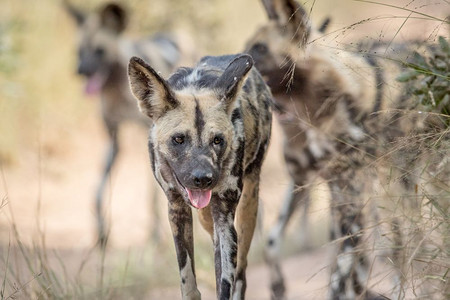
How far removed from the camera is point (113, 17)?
29.6 ft

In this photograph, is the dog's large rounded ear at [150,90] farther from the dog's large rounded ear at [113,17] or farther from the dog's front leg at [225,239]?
the dog's large rounded ear at [113,17]

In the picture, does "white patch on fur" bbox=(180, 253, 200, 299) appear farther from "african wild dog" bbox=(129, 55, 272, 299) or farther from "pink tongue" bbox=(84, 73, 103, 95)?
"pink tongue" bbox=(84, 73, 103, 95)

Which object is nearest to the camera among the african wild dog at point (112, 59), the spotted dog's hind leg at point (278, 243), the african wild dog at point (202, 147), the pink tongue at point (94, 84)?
the african wild dog at point (202, 147)

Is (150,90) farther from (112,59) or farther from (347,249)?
(112,59)

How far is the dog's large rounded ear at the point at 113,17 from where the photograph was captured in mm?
8992

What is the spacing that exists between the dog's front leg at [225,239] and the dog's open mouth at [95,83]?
5.35 meters

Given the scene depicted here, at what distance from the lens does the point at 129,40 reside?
29.7 ft

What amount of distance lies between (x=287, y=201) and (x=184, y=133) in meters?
2.44

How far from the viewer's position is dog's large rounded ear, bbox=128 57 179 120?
3.48 metres

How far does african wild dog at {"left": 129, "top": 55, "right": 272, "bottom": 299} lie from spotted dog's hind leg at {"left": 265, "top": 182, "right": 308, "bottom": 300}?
1671 millimetres

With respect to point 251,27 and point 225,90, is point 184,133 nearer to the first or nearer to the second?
point 225,90

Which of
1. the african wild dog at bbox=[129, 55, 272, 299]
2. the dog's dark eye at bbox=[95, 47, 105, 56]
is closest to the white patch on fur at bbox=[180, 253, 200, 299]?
the african wild dog at bbox=[129, 55, 272, 299]

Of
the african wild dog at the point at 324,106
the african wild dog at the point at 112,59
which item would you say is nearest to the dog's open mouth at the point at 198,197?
the african wild dog at the point at 324,106

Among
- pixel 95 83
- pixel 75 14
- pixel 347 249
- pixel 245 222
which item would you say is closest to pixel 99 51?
pixel 95 83
